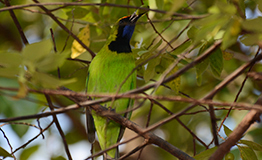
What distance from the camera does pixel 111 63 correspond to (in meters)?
3.58

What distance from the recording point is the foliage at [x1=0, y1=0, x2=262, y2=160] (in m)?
1.36

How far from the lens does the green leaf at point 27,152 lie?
436cm

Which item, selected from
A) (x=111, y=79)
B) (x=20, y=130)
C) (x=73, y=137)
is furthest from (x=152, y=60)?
(x=73, y=137)

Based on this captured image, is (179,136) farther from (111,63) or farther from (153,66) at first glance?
(153,66)

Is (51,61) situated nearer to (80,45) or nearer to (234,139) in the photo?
(234,139)

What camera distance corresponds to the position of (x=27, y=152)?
4438 mm

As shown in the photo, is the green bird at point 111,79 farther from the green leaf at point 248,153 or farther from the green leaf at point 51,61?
the green leaf at point 51,61

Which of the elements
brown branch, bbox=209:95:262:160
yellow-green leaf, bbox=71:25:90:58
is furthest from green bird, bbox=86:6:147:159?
brown branch, bbox=209:95:262:160

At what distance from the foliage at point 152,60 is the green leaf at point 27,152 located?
0.01m

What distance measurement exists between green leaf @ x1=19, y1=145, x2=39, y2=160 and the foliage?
0.4 inches

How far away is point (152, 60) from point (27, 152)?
2803mm

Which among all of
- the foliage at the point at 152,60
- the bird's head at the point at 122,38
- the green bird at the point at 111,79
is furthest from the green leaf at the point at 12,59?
the bird's head at the point at 122,38

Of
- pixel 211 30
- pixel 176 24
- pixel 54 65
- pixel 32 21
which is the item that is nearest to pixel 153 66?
pixel 211 30

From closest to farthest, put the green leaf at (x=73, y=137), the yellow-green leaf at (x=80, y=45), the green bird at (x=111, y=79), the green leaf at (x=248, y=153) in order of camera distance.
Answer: the green leaf at (x=248, y=153), the yellow-green leaf at (x=80, y=45), the green bird at (x=111, y=79), the green leaf at (x=73, y=137)
